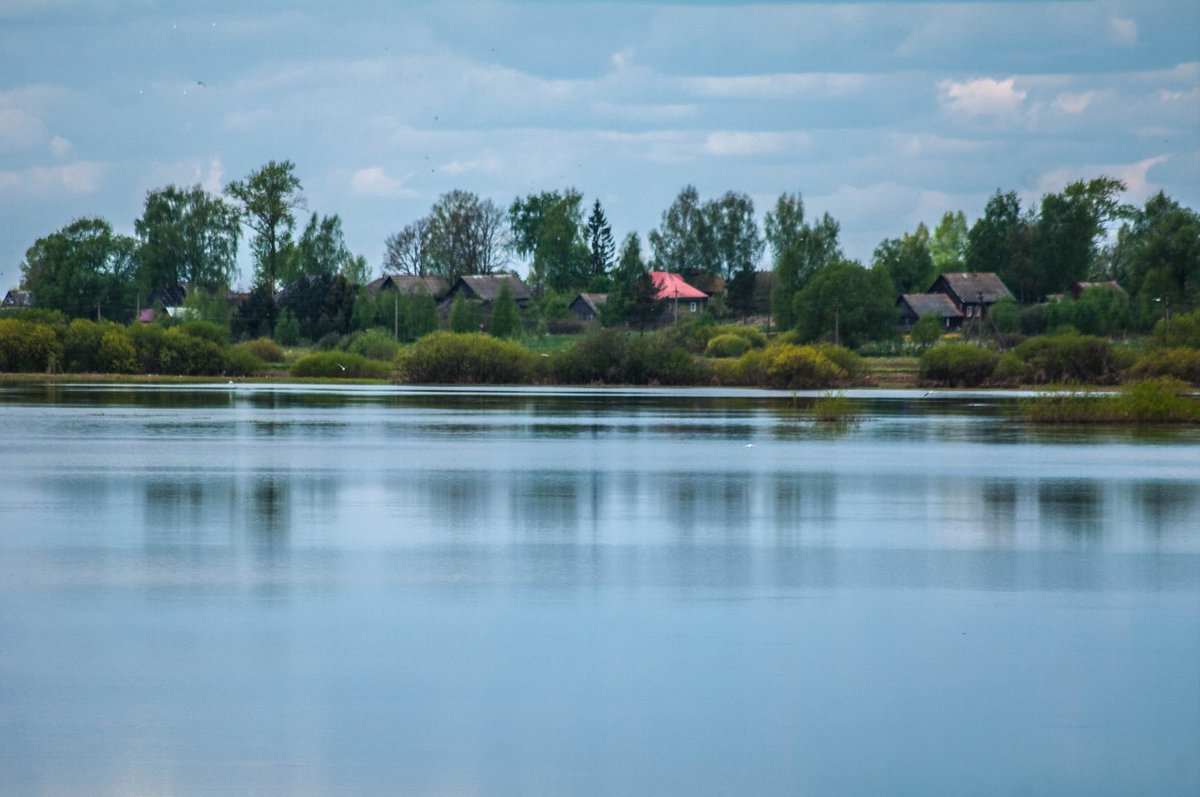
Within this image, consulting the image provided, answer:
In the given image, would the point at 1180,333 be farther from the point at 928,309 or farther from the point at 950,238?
the point at 950,238

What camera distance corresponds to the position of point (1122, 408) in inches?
1679

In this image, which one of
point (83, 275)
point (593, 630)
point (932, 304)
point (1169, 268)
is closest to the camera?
point (593, 630)

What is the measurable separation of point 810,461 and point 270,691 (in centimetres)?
1950

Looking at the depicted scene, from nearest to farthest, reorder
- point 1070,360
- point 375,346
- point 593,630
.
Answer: point 593,630 → point 1070,360 → point 375,346

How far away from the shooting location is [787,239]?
117062mm

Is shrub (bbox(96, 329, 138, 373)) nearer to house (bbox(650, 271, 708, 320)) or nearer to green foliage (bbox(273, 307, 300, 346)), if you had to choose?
green foliage (bbox(273, 307, 300, 346))

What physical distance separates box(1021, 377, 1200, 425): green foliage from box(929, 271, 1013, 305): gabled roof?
2698 inches

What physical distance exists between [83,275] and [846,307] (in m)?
49.7

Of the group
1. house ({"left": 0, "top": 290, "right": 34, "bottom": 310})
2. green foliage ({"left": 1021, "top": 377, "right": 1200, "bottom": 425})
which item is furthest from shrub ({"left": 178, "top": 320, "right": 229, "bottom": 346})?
house ({"left": 0, "top": 290, "right": 34, "bottom": 310})

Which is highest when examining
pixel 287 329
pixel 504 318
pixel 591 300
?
pixel 591 300

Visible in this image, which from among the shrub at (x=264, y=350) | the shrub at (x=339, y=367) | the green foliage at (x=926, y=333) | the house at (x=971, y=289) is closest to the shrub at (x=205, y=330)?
the shrub at (x=264, y=350)

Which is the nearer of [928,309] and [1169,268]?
[1169,268]

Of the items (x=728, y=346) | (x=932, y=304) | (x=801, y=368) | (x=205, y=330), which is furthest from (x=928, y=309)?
(x=205, y=330)

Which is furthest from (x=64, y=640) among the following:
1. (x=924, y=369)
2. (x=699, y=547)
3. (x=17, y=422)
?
(x=924, y=369)
